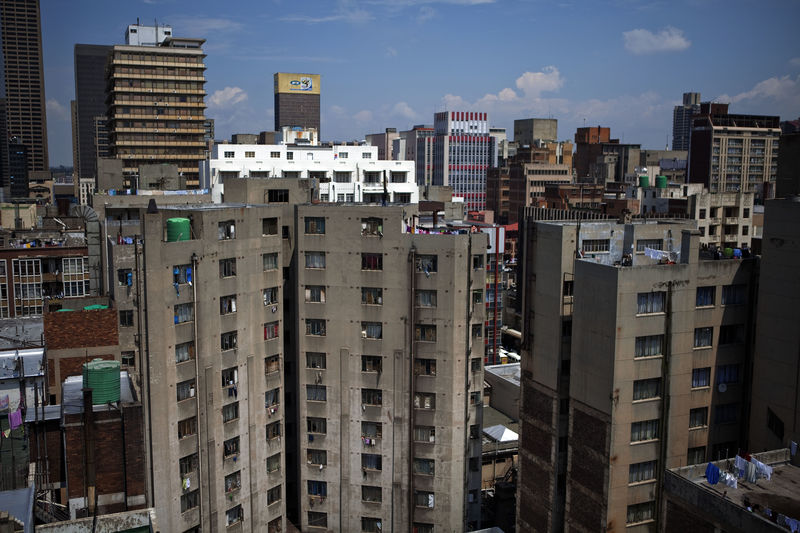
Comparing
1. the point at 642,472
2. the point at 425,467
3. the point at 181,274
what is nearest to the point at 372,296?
the point at 425,467

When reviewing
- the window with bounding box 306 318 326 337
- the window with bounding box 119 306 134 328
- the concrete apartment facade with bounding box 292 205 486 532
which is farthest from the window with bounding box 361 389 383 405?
the window with bounding box 119 306 134 328

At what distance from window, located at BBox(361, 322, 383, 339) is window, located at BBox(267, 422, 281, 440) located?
991 centimetres

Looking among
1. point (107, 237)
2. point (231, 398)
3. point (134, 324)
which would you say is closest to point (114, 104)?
point (107, 237)

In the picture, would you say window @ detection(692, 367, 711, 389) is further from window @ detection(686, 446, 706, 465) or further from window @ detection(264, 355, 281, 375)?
window @ detection(264, 355, 281, 375)

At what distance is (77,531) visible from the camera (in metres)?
38.6

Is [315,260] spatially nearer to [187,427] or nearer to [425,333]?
[425,333]

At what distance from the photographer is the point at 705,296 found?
4769 centimetres

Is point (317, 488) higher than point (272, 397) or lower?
lower

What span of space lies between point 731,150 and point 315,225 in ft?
533

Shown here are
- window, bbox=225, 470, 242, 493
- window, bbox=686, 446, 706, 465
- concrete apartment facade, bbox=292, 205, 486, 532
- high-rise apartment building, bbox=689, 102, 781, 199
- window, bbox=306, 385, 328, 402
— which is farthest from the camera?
high-rise apartment building, bbox=689, 102, 781, 199

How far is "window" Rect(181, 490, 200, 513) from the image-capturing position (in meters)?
51.6

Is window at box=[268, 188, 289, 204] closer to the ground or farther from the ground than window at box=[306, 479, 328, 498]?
farther from the ground

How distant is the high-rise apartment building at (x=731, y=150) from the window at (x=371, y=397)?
15591 cm

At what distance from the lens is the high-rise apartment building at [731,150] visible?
617 feet
